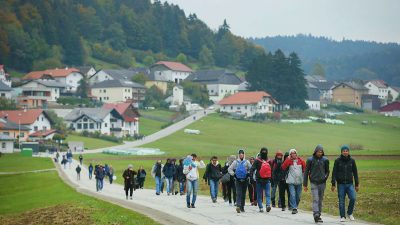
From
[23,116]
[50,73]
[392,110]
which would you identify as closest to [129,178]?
[23,116]

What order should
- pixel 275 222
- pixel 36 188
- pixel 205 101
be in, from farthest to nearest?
1. pixel 205 101
2. pixel 36 188
3. pixel 275 222

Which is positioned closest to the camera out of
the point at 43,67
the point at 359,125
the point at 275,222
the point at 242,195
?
the point at 275,222

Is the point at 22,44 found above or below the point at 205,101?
above

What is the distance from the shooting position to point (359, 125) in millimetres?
126875

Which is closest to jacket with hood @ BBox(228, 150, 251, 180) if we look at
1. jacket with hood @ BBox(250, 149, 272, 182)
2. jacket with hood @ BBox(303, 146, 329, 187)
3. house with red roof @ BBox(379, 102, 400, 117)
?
jacket with hood @ BBox(250, 149, 272, 182)

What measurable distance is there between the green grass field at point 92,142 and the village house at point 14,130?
6725 mm

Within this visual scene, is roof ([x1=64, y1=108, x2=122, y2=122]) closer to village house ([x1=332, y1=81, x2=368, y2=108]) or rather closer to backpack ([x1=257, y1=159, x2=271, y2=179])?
village house ([x1=332, y1=81, x2=368, y2=108])

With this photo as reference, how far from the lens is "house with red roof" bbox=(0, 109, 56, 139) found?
11025 cm

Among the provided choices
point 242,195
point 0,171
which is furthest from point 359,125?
point 242,195

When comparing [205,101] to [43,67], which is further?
[43,67]

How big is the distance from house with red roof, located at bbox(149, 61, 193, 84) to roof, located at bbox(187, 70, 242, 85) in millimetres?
5510

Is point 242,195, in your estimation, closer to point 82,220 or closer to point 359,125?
point 82,220

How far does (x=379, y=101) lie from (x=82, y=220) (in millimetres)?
169665

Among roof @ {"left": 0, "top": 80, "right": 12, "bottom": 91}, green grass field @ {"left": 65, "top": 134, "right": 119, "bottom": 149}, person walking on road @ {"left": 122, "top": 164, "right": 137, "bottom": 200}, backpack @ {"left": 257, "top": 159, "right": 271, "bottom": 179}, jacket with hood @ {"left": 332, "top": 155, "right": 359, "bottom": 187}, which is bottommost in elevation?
green grass field @ {"left": 65, "top": 134, "right": 119, "bottom": 149}
